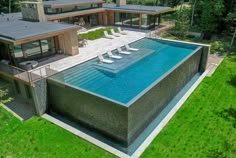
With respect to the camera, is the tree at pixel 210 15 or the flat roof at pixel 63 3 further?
the tree at pixel 210 15

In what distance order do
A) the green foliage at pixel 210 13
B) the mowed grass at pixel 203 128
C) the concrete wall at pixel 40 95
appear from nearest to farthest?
1. the mowed grass at pixel 203 128
2. the concrete wall at pixel 40 95
3. the green foliage at pixel 210 13

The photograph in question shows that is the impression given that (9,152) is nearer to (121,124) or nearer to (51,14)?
(121,124)

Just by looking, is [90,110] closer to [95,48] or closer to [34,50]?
[34,50]

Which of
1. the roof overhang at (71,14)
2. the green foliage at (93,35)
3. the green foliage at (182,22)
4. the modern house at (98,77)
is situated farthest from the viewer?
the green foliage at (182,22)

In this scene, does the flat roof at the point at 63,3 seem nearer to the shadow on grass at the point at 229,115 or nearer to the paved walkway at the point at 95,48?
the paved walkway at the point at 95,48

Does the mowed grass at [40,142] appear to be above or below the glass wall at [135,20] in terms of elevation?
below

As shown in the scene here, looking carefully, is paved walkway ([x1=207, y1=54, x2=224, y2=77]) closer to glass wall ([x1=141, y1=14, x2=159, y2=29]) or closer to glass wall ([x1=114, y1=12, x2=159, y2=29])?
glass wall ([x1=141, y1=14, x2=159, y2=29])

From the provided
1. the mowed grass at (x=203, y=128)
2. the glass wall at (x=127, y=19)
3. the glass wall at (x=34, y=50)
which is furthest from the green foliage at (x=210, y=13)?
the glass wall at (x=34, y=50)
